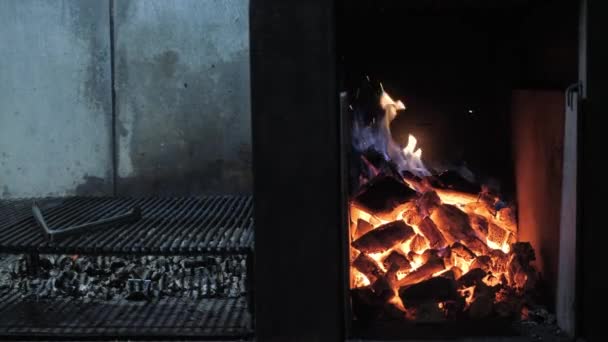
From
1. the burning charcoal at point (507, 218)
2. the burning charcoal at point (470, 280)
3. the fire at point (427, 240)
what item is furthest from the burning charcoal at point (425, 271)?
the burning charcoal at point (507, 218)

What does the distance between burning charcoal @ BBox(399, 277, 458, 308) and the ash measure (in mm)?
1063

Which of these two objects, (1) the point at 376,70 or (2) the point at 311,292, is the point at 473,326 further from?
(1) the point at 376,70

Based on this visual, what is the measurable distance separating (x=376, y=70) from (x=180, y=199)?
5.05ft

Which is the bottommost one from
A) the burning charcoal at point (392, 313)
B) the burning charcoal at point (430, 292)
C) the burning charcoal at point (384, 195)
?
the burning charcoal at point (392, 313)

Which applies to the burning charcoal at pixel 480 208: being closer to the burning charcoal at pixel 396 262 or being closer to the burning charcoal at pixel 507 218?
the burning charcoal at pixel 507 218

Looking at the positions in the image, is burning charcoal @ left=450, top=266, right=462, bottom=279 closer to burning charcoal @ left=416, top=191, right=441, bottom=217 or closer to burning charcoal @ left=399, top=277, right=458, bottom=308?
burning charcoal @ left=399, top=277, right=458, bottom=308

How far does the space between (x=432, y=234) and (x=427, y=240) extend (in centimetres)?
4

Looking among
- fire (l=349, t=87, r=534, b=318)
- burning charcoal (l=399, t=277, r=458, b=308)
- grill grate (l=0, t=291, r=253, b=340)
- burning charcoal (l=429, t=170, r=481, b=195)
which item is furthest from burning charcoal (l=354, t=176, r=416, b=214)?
grill grate (l=0, t=291, r=253, b=340)

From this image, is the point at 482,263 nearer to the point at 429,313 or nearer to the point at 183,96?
the point at 429,313

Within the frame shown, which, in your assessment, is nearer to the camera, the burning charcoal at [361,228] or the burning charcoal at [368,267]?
the burning charcoal at [368,267]

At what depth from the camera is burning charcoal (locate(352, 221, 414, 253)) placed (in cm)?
380

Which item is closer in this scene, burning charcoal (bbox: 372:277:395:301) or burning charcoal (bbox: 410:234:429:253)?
burning charcoal (bbox: 372:277:395:301)

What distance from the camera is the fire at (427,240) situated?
3.77 meters

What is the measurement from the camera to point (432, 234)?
3.88 m
